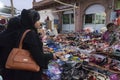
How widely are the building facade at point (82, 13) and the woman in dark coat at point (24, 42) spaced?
8.45m

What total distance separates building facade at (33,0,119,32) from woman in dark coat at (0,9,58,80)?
27.7 ft

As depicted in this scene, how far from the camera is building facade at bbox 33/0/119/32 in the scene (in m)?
11.6

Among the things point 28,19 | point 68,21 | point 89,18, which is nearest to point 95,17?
point 89,18

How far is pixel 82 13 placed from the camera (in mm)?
13945

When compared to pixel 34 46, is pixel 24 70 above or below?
below

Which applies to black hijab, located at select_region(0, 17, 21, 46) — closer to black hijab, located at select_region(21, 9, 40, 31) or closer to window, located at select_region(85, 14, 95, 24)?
black hijab, located at select_region(21, 9, 40, 31)

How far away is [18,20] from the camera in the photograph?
73.7 inches

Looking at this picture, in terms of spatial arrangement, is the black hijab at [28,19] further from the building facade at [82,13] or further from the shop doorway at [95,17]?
the shop doorway at [95,17]

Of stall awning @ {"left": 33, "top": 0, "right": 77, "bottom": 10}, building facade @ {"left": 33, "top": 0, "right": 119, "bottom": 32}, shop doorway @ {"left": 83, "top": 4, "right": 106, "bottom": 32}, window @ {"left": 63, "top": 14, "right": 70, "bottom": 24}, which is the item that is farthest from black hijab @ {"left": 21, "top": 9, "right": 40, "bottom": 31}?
window @ {"left": 63, "top": 14, "right": 70, "bottom": 24}

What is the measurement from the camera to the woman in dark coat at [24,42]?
67.3 inches

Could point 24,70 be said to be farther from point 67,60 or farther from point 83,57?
point 83,57

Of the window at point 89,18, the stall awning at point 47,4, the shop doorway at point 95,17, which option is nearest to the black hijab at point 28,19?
the shop doorway at point 95,17

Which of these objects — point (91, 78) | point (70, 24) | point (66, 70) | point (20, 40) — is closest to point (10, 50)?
point (20, 40)

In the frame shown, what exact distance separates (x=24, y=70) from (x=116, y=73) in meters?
1.14
